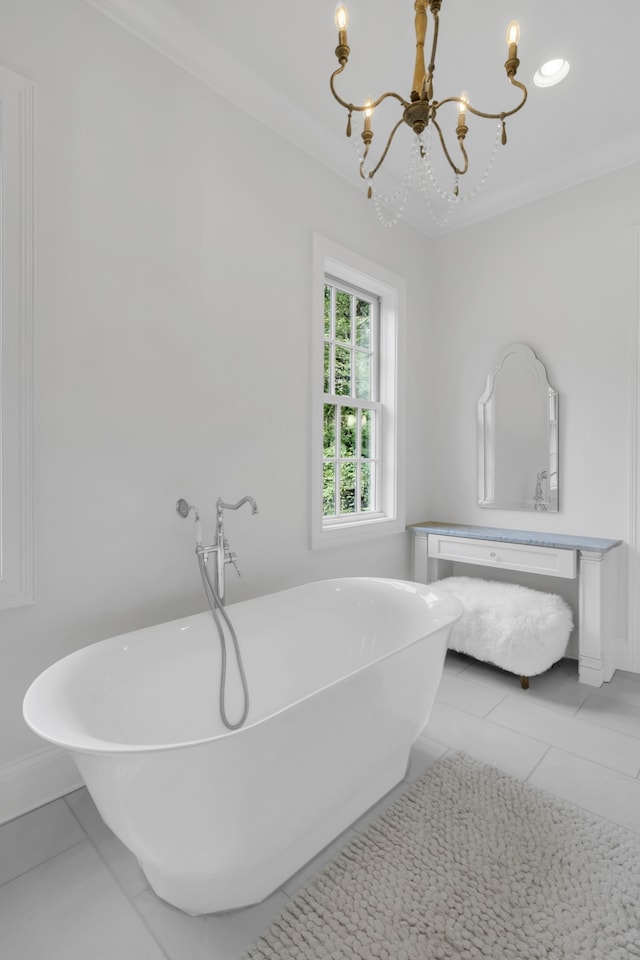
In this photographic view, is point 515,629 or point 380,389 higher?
point 380,389

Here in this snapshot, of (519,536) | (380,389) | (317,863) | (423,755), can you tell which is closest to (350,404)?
(380,389)

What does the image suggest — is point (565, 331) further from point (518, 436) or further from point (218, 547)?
point (218, 547)

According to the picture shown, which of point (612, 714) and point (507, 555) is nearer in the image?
point (612, 714)

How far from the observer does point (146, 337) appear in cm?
195

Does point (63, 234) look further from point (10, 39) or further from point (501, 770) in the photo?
point (501, 770)

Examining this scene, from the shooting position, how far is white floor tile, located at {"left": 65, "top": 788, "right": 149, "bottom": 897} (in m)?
1.38

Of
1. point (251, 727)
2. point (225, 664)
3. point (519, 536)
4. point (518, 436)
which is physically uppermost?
point (518, 436)

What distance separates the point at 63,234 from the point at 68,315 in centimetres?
28

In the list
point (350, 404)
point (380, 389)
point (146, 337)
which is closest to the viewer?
point (146, 337)

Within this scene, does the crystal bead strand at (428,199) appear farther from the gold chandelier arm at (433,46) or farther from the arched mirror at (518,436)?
the gold chandelier arm at (433,46)

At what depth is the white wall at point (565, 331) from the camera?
2.76m

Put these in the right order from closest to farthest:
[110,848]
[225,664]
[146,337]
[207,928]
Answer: [207,928], [110,848], [225,664], [146,337]

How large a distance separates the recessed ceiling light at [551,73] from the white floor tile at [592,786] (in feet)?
9.66

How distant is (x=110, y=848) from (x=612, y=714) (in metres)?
2.19
